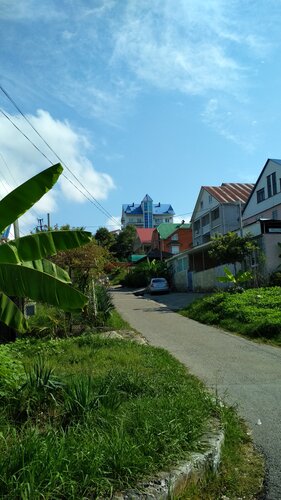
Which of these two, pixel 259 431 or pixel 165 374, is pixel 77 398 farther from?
pixel 165 374

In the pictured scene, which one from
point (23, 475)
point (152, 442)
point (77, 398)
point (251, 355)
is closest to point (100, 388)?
point (77, 398)

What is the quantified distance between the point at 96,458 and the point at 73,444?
399 mm

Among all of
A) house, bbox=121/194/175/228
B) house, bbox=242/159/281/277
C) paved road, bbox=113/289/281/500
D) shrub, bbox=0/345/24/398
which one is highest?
house, bbox=121/194/175/228

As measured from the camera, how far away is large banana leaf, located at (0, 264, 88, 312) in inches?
237

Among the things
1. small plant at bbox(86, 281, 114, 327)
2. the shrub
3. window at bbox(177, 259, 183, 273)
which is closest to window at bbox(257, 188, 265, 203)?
window at bbox(177, 259, 183, 273)

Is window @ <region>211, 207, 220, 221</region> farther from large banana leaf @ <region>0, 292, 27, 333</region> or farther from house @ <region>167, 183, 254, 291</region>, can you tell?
large banana leaf @ <region>0, 292, 27, 333</region>

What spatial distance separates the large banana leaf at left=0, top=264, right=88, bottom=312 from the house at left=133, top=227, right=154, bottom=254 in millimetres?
85630

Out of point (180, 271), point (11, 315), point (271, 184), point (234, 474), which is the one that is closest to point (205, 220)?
point (180, 271)

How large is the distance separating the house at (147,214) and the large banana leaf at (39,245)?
382 ft

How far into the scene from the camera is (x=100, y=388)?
6168mm

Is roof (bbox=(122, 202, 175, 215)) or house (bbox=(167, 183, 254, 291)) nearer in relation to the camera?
house (bbox=(167, 183, 254, 291))

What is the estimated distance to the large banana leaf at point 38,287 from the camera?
19.8 feet

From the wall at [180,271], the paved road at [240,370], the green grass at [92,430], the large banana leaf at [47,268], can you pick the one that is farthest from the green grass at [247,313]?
the wall at [180,271]

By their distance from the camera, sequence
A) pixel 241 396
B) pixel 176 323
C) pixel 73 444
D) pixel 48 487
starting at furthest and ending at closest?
pixel 176 323 → pixel 241 396 → pixel 73 444 → pixel 48 487
